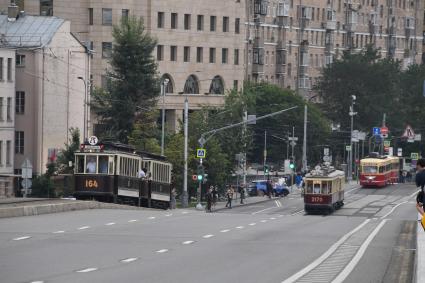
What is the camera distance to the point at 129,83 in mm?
94250

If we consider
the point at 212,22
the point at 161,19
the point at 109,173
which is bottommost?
the point at 109,173

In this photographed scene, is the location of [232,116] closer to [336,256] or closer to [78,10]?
[78,10]

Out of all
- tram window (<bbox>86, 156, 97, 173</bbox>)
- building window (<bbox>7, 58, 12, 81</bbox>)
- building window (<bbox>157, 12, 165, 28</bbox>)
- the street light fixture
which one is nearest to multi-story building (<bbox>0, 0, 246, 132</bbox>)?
building window (<bbox>157, 12, 165, 28</bbox>)

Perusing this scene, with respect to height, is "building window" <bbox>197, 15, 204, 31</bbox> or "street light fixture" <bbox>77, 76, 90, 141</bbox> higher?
"building window" <bbox>197, 15, 204, 31</bbox>

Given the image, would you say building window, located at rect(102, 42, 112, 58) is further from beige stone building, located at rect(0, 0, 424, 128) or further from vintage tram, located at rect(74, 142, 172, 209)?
vintage tram, located at rect(74, 142, 172, 209)

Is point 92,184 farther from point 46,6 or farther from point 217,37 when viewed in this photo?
point 217,37

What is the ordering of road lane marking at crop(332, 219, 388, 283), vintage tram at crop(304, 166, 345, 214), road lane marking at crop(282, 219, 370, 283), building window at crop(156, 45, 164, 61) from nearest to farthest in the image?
road lane marking at crop(282, 219, 370, 283) → road lane marking at crop(332, 219, 388, 283) → vintage tram at crop(304, 166, 345, 214) → building window at crop(156, 45, 164, 61)

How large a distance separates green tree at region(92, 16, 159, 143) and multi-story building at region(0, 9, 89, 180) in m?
3.52

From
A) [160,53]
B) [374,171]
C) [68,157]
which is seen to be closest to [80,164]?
[68,157]

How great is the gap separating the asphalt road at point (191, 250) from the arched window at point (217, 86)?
7438 centimetres

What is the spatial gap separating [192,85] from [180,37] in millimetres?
4711

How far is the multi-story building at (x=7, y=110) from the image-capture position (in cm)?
8275

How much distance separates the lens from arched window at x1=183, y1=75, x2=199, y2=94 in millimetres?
117312

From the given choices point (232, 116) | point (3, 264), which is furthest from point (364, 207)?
point (3, 264)
